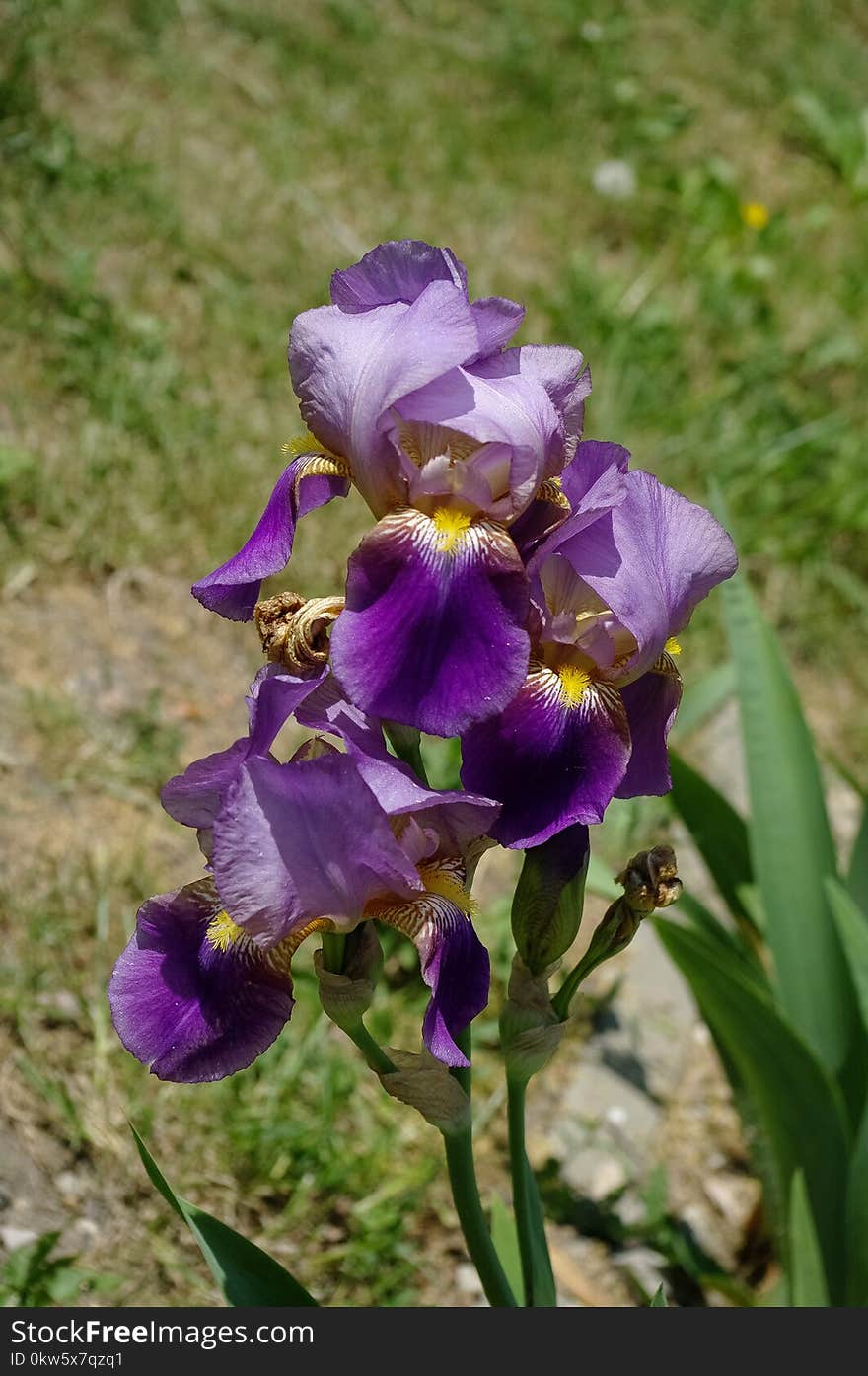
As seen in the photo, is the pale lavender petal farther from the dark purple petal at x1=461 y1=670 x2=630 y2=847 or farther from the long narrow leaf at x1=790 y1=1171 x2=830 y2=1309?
the long narrow leaf at x1=790 y1=1171 x2=830 y2=1309

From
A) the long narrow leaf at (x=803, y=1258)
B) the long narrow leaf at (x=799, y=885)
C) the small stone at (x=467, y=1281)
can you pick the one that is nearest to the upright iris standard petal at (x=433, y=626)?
the long narrow leaf at (x=803, y=1258)

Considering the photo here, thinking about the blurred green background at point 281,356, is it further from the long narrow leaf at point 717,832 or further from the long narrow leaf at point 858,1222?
the long narrow leaf at point 858,1222

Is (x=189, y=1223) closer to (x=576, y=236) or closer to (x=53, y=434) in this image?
(x=53, y=434)

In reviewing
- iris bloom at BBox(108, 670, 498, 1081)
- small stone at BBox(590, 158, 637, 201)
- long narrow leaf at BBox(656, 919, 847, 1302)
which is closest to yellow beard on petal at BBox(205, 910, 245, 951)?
iris bloom at BBox(108, 670, 498, 1081)

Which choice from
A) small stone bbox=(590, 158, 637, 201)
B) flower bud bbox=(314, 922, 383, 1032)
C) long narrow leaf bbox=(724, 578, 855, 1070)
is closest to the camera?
flower bud bbox=(314, 922, 383, 1032)

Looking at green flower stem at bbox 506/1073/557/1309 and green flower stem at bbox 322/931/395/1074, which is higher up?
green flower stem at bbox 322/931/395/1074

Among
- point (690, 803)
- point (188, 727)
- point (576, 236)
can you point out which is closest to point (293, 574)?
point (188, 727)

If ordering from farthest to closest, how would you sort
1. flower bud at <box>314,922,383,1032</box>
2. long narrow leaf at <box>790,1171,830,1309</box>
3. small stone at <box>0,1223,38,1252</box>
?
small stone at <box>0,1223,38,1252</box>
long narrow leaf at <box>790,1171,830,1309</box>
flower bud at <box>314,922,383,1032</box>
